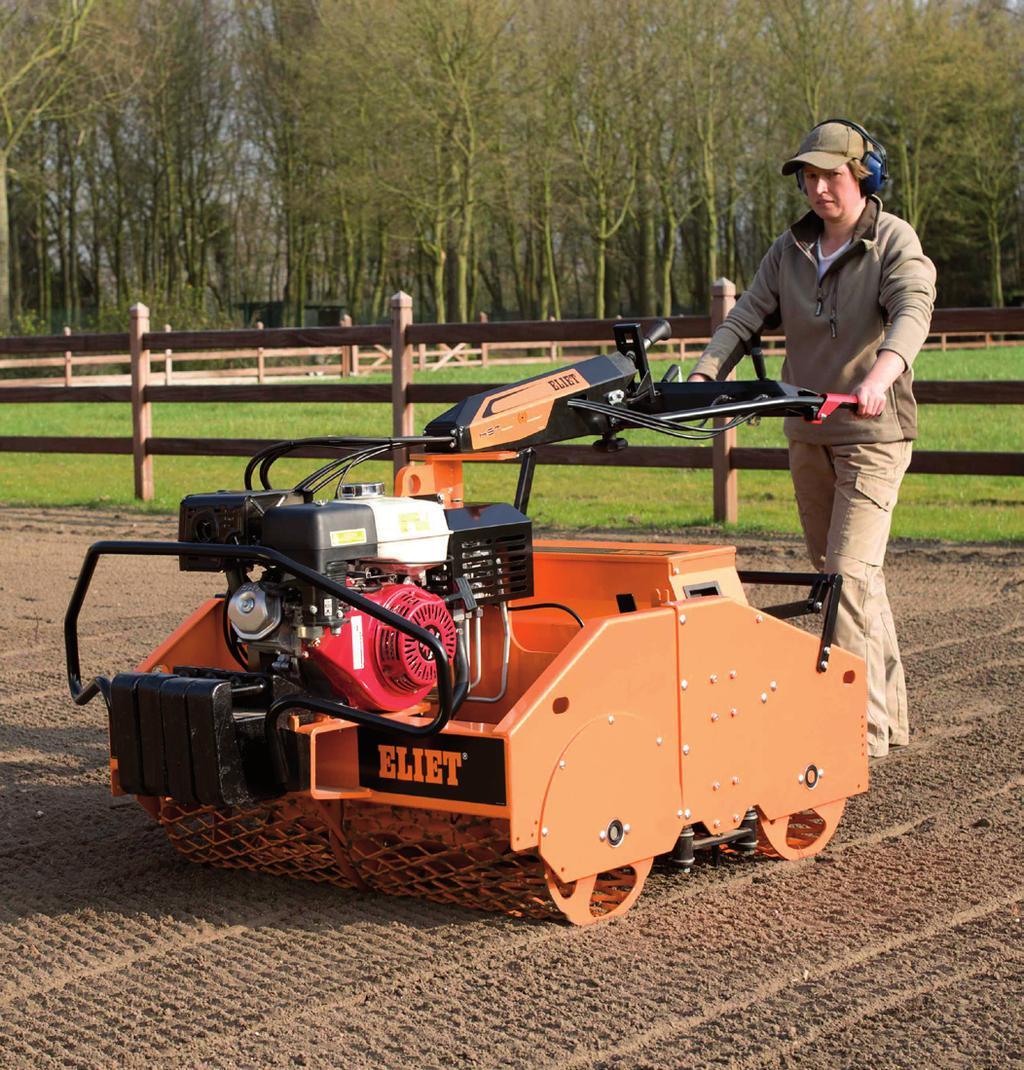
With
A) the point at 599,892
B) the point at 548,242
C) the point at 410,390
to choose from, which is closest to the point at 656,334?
the point at 599,892

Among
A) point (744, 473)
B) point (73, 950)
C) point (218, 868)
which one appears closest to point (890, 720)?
point (218, 868)

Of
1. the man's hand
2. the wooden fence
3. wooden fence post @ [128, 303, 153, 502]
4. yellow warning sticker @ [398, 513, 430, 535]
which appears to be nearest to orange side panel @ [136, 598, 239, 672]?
yellow warning sticker @ [398, 513, 430, 535]

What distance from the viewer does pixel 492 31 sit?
1422 inches

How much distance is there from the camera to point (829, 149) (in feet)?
16.2

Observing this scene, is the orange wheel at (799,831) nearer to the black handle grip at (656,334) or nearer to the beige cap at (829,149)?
the black handle grip at (656,334)

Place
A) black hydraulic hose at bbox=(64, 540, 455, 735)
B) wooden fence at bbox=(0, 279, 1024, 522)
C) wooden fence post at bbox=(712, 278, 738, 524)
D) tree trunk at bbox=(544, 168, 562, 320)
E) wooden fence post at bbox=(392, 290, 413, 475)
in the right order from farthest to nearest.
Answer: tree trunk at bbox=(544, 168, 562, 320) → wooden fence post at bbox=(392, 290, 413, 475) → wooden fence post at bbox=(712, 278, 738, 524) → wooden fence at bbox=(0, 279, 1024, 522) → black hydraulic hose at bbox=(64, 540, 455, 735)

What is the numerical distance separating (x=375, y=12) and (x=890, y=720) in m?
35.1

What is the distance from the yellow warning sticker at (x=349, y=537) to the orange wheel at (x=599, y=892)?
2.68ft

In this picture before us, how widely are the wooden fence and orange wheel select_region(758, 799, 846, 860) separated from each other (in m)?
5.17

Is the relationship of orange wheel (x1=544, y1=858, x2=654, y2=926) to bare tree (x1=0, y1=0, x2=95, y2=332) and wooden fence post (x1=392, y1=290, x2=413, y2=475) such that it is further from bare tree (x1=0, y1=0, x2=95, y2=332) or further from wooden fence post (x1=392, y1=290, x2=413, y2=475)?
bare tree (x1=0, y1=0, x2=95, y2=332)

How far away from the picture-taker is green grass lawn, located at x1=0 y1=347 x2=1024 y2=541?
1155 cm

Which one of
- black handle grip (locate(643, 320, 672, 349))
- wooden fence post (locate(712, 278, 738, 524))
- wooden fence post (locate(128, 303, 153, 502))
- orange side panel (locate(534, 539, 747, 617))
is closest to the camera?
orange side panel (locate(534, 539, 747, 617))

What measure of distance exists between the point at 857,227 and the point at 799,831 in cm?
186

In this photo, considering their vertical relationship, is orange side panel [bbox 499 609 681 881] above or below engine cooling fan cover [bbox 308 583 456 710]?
below
